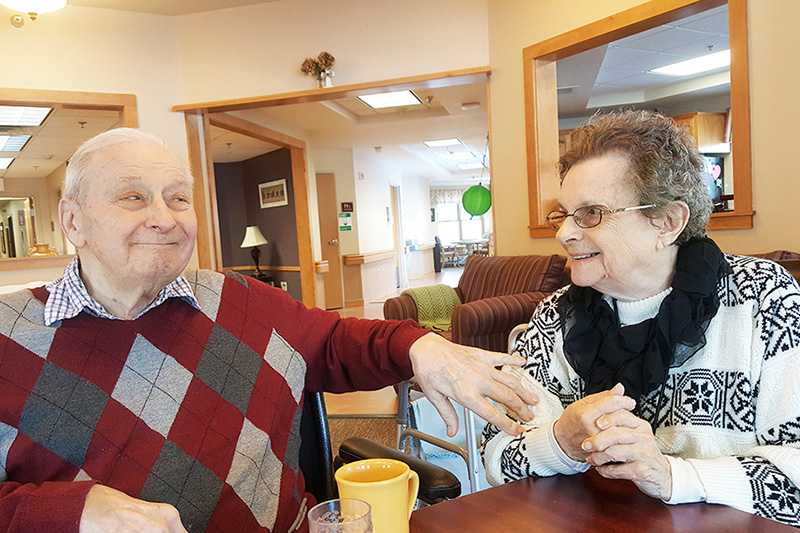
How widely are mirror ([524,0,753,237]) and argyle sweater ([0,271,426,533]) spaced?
859mm

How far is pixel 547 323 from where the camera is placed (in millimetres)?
1328

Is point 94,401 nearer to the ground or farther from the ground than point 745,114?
nearer to the ground

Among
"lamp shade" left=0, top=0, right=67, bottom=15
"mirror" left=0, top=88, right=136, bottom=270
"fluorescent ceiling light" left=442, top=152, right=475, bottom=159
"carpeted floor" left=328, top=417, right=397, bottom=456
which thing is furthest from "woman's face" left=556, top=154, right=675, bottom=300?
"fluorescent ceiling light" left=442, top=152, right=475, bottom=159

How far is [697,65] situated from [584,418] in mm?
6947

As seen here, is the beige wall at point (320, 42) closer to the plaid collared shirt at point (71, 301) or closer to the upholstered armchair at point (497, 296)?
the upholstered armchair at point (497, 296)

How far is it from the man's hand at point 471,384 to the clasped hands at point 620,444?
0.11 metres

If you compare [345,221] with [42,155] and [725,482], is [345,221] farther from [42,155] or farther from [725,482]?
[725,482]

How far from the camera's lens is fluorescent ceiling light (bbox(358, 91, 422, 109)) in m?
6.39

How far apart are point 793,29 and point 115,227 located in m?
Result: 3.08

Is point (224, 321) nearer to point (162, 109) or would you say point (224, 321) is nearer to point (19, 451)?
point (19, 451)

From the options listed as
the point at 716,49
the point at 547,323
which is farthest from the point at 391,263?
the point at 547,323

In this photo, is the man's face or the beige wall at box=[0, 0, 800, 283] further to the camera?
the beige wall at box=[0, 0, 800, 283]

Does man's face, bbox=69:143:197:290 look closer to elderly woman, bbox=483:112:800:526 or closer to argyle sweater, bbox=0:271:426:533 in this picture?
argyle sweater, bbox=0:271:426:533

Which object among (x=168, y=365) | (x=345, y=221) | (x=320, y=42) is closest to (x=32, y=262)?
(x=320, y=42)
